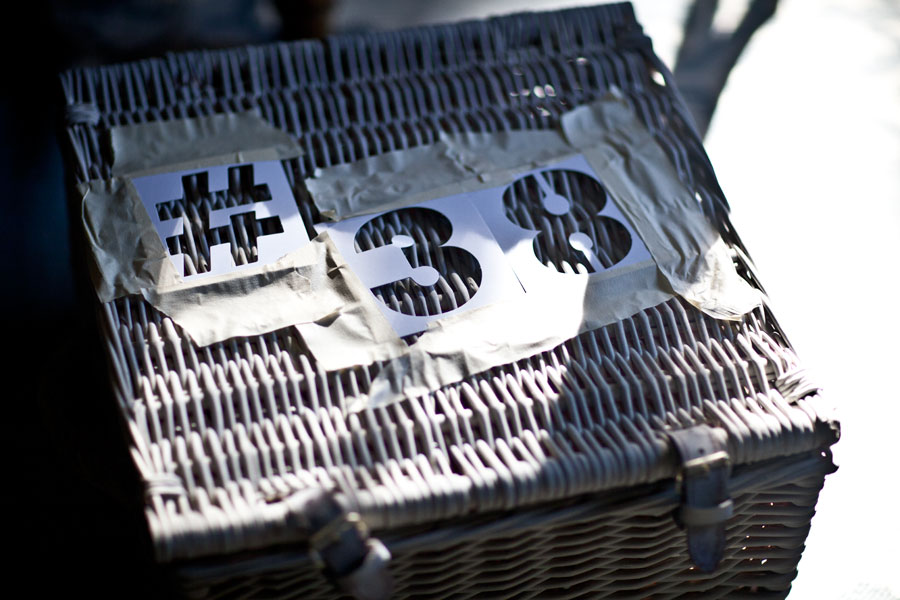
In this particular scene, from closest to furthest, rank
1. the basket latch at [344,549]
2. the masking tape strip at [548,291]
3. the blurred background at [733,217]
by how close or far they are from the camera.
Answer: the basket latch at [344,549] < the masking tape strip at [548,291] < the blurred background at [733,217]

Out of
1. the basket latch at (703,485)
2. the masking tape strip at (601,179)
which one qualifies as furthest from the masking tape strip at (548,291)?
the basket latch at (703,485)

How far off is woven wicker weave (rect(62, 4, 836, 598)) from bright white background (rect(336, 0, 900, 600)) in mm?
127

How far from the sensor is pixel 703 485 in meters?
0.58

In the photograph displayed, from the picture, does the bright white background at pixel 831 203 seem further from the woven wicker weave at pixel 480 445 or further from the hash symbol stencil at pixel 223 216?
the hash symbol stencil at pixel 223 216

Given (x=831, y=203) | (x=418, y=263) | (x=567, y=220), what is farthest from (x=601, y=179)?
(x=831, y=203)

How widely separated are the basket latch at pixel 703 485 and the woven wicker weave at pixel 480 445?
0.05 feet

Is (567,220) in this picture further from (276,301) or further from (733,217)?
(276,301)

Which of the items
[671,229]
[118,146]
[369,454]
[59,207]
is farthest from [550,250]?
[59,207]

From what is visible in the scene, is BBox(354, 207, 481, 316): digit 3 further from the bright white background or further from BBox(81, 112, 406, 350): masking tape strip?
the bright white background

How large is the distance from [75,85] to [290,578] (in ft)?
1.69

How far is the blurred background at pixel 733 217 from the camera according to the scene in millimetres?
807

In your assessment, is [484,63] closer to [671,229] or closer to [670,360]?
[671,229]

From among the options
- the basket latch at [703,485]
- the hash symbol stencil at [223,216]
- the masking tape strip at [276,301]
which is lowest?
the basket latch at [703,485]

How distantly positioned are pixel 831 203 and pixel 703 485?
70cm
